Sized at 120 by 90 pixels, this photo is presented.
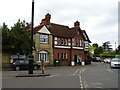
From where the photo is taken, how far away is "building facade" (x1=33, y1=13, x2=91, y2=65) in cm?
3847

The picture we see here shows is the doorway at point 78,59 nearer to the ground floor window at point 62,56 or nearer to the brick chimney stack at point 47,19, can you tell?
the ground floor window at point 62,56

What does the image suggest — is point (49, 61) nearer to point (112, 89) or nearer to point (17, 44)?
point (17, 44)

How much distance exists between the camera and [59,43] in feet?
138

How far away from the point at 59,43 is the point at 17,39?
13.3 m

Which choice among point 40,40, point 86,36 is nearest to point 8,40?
point 40,40

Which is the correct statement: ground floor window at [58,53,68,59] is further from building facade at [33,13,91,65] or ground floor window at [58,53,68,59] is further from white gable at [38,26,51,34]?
white gable at [38,26,51,34]

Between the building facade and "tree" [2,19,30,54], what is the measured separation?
481 centimetres

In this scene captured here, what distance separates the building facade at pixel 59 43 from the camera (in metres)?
38.5

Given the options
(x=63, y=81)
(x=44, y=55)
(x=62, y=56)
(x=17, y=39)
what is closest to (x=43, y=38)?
(x=44, y=55)

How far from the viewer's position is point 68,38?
1724 inches

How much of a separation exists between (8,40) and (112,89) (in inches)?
836

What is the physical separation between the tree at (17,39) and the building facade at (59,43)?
481cm

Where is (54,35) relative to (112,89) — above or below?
above

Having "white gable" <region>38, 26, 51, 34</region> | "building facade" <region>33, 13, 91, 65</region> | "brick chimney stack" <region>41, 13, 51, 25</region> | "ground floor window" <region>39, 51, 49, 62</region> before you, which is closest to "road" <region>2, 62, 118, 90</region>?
"building facade" <region>33, 13, 91, 65</region>
